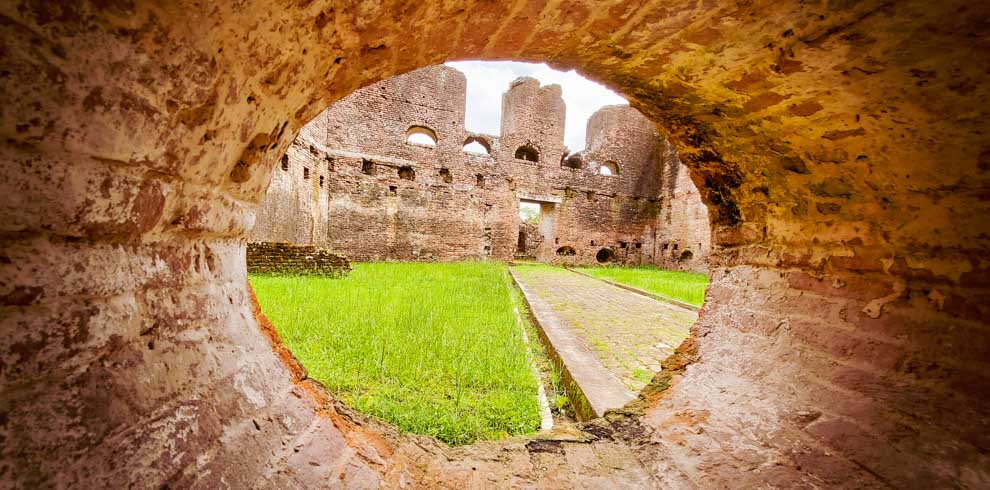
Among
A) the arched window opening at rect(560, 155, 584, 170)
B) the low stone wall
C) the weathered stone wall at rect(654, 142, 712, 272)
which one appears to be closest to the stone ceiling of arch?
the low stone wall

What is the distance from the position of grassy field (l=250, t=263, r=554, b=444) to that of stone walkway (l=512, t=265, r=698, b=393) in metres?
0.54

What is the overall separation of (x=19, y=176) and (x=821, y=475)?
2.01 m

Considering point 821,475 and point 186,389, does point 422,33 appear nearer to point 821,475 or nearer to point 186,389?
point 186,389

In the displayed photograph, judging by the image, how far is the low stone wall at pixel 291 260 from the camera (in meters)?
7.12

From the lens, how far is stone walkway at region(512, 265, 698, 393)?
2941 millimetres

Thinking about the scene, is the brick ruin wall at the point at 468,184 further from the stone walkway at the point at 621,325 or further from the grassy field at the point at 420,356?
the stone walkway at the point at 621,325

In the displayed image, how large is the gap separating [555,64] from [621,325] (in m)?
3.48

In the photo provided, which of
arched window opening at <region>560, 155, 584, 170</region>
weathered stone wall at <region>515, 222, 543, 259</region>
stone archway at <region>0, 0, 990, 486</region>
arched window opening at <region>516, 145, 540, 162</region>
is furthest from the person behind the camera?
weathered stone wall at <region>515, 222, 543, 259</region>

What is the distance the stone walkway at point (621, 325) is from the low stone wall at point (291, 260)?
3831 millimetres

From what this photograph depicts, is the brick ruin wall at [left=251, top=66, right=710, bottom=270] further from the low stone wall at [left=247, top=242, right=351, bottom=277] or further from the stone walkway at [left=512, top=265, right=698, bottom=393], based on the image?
the stone walkway at [left=512, top=265, right=698, bottom=393]

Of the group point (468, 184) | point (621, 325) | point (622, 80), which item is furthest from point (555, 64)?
point (468, 184)

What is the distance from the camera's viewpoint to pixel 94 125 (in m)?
0.61

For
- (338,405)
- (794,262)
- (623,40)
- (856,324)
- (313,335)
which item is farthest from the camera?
(313,335)

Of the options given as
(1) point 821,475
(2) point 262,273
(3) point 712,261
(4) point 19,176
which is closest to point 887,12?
(1) point 821,475
